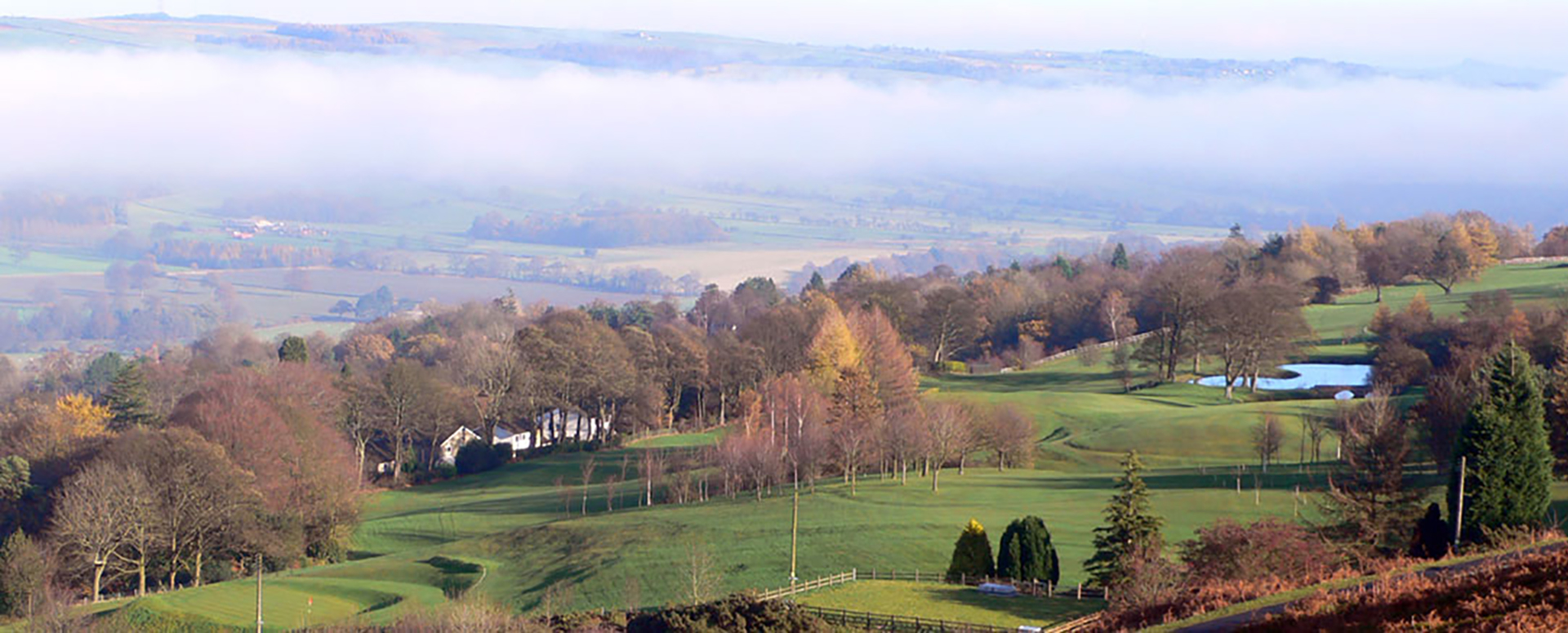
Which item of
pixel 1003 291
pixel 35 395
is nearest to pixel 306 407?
pixel 35 395

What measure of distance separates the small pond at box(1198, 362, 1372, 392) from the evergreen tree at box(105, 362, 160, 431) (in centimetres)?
5470

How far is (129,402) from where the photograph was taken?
7506 centimetres

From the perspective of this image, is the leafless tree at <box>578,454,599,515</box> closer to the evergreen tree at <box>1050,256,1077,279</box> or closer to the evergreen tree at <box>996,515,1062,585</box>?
the evergreen tree at <box>996,515,1062,585</box>

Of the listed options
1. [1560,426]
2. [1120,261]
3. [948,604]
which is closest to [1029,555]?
[948,604]

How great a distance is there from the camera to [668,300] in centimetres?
15550

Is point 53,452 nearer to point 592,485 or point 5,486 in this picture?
point 5,486

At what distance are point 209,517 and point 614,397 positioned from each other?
30.6 meters

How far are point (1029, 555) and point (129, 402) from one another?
52386 mm

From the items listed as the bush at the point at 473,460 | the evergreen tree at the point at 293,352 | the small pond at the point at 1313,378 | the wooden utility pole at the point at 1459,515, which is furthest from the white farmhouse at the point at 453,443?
the wooden utility pole at the point at 1459,515

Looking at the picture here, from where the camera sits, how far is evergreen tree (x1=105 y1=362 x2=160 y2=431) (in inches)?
2918

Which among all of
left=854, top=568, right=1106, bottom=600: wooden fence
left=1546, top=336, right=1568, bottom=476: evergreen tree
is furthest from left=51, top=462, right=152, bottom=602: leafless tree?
left=1546, top=336, right=1568, bottom=476: evergreen tree

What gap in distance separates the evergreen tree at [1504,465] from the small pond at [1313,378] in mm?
41563

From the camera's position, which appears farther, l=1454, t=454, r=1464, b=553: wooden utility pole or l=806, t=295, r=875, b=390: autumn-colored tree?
l=806, t=295, r=875, b=390: autumn-colored tree

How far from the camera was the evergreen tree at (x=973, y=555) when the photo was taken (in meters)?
40.5
